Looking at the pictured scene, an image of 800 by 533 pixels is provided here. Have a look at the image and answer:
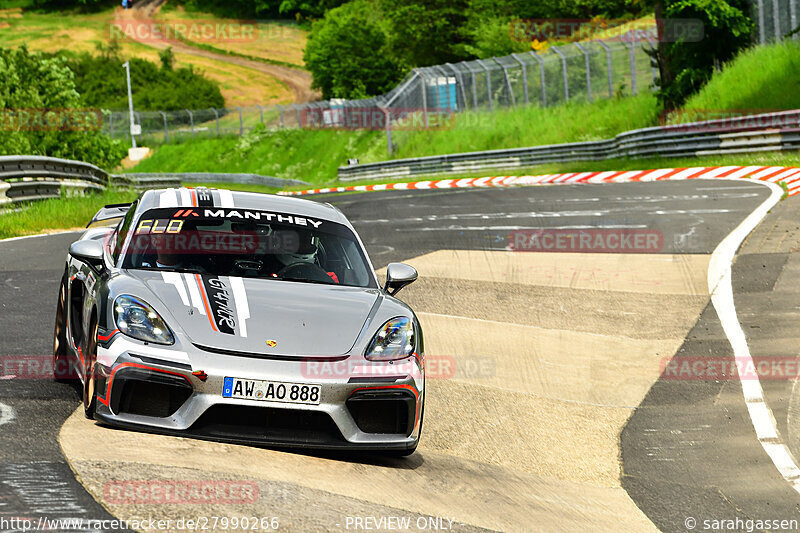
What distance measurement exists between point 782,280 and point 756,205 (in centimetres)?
593

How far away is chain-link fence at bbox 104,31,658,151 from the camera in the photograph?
1607 inches

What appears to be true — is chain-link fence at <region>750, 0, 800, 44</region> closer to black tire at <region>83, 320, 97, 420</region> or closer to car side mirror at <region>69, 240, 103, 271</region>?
car side mirror at <region>69, 240, 103, 271</region>

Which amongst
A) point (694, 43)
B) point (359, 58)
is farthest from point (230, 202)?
point (359, 58)

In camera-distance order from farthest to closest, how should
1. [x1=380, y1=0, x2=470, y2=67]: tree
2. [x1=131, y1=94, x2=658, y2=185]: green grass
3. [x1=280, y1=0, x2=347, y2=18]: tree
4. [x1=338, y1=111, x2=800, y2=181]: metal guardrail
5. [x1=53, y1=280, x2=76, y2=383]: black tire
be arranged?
[x1=280, y1=0, x2=347, y2=18]: tree < [x1=380, y1=0, x2=470, y2=67]: tree < [x1=131, y1=94, x2=658, y2=185]: green grass < [x1=338, y1=111, x2=800, y2=181]: metal guardrail < [x1=53, y1=280, x2=76, y2=383]: black tire

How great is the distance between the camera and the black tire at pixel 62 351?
23.1 ft

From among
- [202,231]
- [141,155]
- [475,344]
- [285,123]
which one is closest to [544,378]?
[475,344]

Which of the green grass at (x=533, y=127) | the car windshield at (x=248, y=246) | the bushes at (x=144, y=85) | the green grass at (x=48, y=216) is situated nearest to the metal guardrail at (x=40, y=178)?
the green grass at (x=48, y=216)

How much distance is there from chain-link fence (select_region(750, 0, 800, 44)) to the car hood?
29727mm

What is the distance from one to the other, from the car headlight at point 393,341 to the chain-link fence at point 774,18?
29.6 meters

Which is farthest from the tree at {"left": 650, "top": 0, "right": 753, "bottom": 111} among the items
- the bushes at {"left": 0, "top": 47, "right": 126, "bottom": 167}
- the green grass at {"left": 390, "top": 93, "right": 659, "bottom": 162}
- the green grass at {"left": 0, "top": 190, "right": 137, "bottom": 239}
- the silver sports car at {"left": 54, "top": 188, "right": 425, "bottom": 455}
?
the silver sports car at {"left": 54, "top": 188, "right": 425, "bottom": 455}

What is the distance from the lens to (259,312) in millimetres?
5844

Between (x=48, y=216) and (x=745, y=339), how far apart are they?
13175 millimetres

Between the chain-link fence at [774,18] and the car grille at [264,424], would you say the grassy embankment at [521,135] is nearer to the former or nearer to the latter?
the chain-link fence at [774,18]

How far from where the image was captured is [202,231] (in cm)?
683
